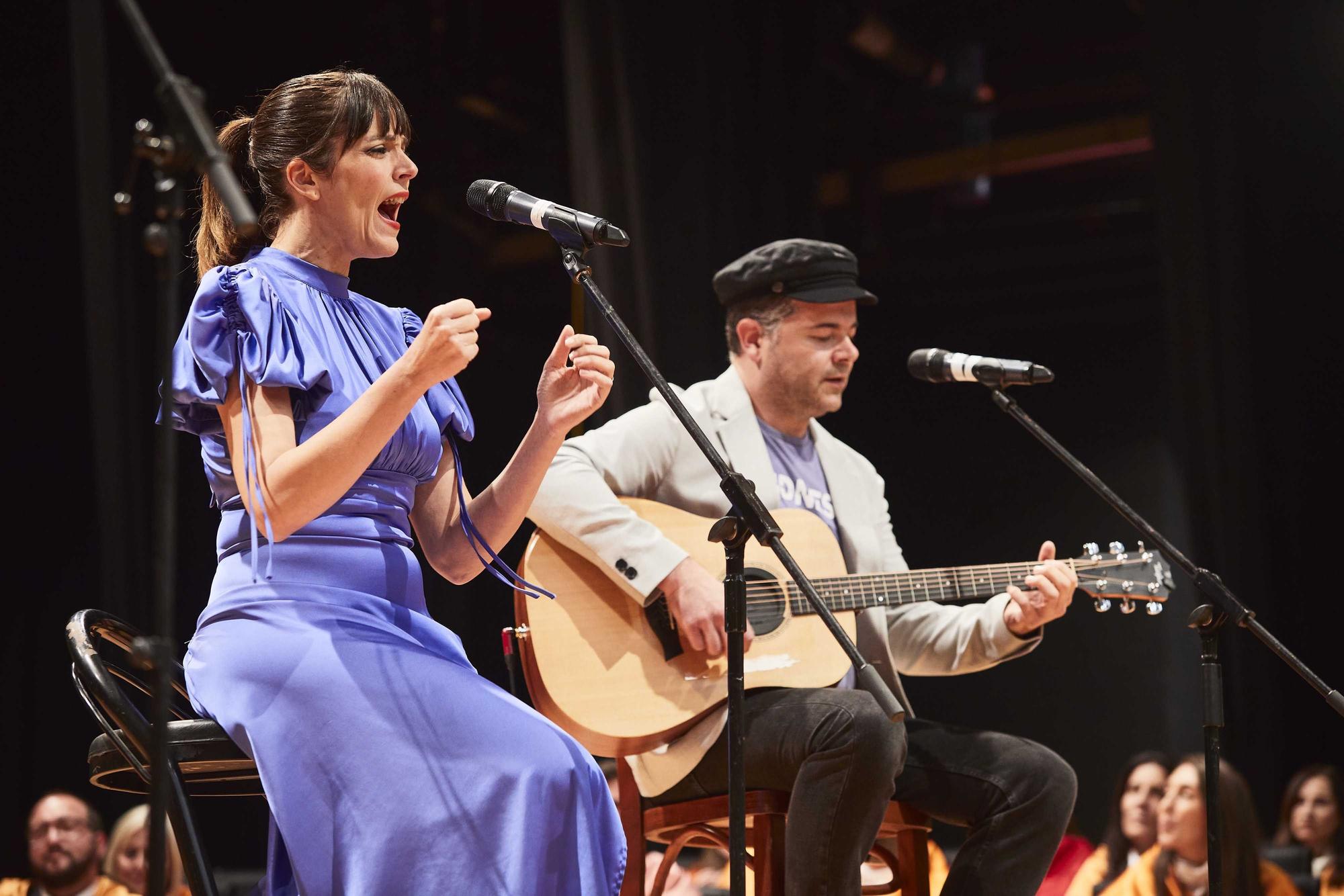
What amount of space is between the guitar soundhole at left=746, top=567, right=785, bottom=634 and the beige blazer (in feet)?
0.63

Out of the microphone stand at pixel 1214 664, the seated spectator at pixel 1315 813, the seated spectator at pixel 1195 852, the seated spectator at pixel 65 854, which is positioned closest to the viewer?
the microphone stand at pixel 1214 664

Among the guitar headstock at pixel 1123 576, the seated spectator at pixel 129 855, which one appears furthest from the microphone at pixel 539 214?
the seated spectator at pixel 129 855

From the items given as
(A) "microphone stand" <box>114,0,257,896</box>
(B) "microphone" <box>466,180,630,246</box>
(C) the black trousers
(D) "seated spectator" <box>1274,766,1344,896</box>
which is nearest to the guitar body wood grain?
(C) the black trousers

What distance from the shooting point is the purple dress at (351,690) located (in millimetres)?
1811

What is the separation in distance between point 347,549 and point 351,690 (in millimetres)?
251

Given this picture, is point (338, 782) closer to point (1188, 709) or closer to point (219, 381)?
point (219, 381)

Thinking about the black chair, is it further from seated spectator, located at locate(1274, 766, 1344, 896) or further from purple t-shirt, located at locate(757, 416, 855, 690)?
seated spectator, located at locate(1274, 766, 1344, 896)

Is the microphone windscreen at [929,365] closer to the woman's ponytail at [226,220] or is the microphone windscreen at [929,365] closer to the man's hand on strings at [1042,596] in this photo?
the man's hand on strings at [1042,596]

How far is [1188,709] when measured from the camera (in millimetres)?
7688

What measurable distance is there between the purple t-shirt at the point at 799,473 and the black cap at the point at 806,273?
1.09 ft

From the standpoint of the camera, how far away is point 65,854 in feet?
16.3

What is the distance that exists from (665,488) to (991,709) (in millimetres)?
5519

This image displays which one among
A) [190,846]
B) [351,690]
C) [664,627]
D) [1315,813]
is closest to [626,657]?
[664,627]

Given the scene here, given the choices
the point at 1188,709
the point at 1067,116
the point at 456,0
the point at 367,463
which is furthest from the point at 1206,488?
the point at 367,463
